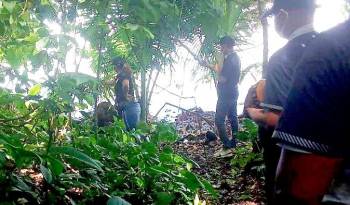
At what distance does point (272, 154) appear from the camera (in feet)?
7.79

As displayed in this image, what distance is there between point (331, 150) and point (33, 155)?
152 centimetres

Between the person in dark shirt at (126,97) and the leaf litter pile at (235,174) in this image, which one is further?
the person in dark shirt at (126,97)

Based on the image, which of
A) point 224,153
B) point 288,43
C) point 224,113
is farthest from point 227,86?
point 288,43

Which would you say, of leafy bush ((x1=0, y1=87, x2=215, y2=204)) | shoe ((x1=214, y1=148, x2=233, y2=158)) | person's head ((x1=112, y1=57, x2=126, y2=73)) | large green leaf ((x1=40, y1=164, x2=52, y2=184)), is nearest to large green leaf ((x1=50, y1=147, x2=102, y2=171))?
leafy bush ((x1=0, y1=87, x2=215, y2=204))

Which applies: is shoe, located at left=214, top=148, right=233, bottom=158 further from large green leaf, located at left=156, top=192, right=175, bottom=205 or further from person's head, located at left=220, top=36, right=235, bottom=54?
large green leaf, located at left=156, top=192, right=175, bottom=205

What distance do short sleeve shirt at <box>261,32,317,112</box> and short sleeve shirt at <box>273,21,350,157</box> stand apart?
1.10 meters

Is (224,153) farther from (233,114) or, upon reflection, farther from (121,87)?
(121,87)

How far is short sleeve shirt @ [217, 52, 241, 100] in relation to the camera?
6570 millimetres

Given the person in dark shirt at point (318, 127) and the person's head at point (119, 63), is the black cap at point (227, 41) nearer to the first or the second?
the person's head at point (119, 63)

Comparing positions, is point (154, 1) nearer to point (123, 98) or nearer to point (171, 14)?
point (171, 14)

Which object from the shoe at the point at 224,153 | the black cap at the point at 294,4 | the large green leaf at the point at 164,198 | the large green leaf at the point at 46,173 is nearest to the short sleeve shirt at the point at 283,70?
the black cap at the point at 294,4

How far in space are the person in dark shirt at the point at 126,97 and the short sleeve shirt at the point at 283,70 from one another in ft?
15.8

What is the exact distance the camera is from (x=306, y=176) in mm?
1031

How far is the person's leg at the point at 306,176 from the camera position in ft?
3.35
